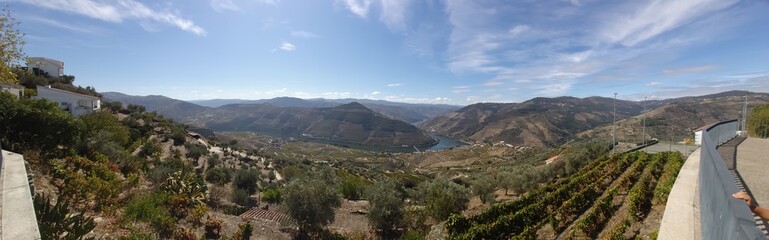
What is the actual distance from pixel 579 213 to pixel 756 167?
651cm

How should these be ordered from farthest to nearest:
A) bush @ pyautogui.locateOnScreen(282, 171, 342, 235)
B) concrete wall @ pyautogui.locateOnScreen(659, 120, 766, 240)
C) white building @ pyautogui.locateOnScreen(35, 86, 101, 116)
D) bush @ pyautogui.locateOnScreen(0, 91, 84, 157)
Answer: white building @ pyautogui.locateOnScreen(35, 86, 101, 116) → bush @ pyautogui.locateOnScreen(282, 171, 342, 235) → bush @ pyautogui.locateOnScreen(0, 91, 84, 157) → concrete wall @ pyautogui.locateOnScreen(659, 120, 766, 240)

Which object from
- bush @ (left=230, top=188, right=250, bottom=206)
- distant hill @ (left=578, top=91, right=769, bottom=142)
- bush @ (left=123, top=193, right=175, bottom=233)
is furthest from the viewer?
distant hill @ (left=578, top=91, right=769, bottom=142)

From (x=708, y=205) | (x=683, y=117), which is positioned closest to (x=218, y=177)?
(x=708, y=205)

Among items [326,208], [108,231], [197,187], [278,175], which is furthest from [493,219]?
[278,175]

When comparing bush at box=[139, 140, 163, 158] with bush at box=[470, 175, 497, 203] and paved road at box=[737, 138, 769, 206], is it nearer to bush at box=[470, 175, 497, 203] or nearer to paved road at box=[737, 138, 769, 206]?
bush at box=[470, 175, 497, 203]

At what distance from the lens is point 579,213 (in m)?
16.7

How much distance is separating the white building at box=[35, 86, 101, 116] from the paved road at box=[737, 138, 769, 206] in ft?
195

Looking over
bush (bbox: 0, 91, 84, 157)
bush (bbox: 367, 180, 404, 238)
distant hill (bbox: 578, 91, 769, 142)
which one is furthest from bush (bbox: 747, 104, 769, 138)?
distant hill (bbox: 578, 91, 769, 142)

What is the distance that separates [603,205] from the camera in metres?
14.8

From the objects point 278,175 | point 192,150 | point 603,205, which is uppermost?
point 603,205

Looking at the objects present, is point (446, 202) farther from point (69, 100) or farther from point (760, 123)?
point (69, 100)

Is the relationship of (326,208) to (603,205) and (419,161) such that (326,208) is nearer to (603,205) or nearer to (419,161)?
(603,205)

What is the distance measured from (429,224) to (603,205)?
37.1 feet

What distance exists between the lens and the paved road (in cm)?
939
